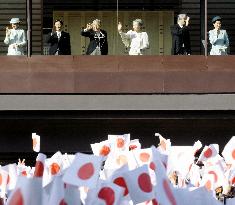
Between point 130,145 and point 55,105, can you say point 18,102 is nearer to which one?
point 55,105

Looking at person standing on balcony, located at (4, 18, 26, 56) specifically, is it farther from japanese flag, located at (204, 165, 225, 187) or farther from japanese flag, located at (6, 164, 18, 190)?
japanese flag, located at (204, 165, 225, 187)

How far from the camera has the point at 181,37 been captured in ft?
59.8

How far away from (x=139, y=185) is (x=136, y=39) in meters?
11.8

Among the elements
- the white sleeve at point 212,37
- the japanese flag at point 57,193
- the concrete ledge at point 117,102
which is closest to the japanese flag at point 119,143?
the japanese flag at point 57,193

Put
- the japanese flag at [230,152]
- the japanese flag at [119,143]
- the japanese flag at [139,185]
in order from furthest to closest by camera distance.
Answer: the japanese flag at [119,143], the japanese flag at [230,152], the japanese flag at [139,185]

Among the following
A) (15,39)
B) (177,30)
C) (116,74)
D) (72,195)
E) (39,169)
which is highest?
(177,30)

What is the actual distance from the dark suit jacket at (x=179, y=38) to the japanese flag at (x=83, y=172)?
1168 cm

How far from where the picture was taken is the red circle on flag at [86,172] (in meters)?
6.44

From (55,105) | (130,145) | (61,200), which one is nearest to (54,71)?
(55,105)

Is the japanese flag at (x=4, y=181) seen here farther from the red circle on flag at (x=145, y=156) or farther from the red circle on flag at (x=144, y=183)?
the red circle on flag at (x=144, y=183)

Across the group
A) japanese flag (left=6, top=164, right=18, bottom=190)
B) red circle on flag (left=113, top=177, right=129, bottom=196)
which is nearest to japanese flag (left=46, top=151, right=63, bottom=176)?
japanese flag (left=6, top=164, right=18, bottom=190)

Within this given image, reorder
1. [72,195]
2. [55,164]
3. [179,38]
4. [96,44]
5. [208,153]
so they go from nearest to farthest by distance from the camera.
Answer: [72,195] < [55,164] < [208,153] < [179,38] < [96,44]

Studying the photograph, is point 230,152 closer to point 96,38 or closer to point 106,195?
point 106,195

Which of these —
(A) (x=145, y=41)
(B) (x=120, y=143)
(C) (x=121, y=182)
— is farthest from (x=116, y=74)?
(C) (x=121, y=182)
